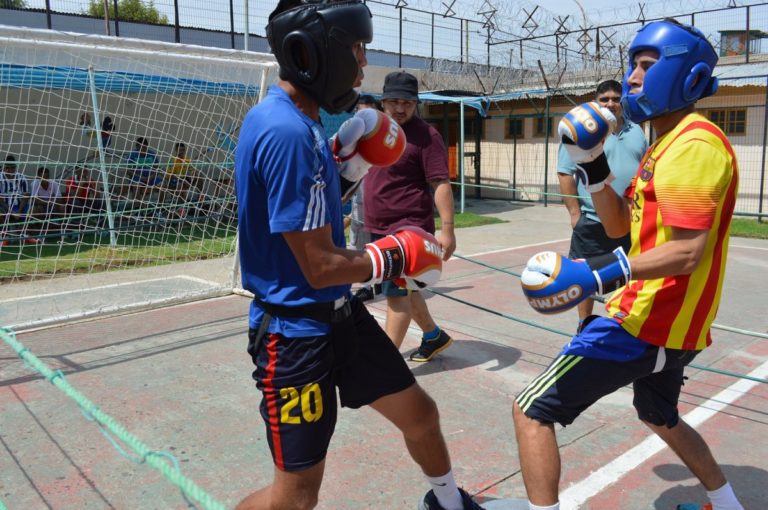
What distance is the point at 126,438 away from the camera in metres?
1.84

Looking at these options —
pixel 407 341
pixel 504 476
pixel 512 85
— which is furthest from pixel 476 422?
pixel 512 85

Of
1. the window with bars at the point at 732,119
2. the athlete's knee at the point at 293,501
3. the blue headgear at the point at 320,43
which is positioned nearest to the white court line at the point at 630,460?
the athlete's knee at the point at 293,501

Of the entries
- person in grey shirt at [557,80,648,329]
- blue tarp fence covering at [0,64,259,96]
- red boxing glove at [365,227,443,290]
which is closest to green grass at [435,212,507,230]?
blue tarp fence covering at [0,64,259,96]

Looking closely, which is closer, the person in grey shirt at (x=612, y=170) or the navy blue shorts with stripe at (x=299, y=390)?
the navy blue shorts with stripe at (x=299, y=390)

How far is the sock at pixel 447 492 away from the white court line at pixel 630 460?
60 cm

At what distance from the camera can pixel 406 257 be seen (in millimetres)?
2145

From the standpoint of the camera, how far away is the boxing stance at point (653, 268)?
215 cm

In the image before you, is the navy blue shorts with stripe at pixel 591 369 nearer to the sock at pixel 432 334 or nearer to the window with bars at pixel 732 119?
the sock at pixel 432 334

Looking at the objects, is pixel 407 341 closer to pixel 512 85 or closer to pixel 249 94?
pixel 249 94

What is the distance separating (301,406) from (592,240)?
3.28 m

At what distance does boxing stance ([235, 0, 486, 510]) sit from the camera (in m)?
1.92

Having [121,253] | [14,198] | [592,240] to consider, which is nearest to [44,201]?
[14,198]

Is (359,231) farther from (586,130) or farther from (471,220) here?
(471,220)

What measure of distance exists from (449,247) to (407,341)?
1.13m
